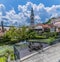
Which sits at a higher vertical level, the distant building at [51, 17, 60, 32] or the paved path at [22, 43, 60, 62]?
the distant building at [51, 17, 60, 32]

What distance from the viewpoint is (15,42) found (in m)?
2.48

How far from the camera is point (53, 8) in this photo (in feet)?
8.66

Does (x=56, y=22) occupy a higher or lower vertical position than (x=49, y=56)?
higher

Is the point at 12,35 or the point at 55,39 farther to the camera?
the point at 55,39

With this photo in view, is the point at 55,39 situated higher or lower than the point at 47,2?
lower

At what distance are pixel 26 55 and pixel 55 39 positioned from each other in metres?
0.50

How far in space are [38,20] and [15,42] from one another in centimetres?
46

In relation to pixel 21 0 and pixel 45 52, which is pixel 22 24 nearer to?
pixel 21 0

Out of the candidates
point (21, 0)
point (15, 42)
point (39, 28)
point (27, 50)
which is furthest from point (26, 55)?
point (21, 0)

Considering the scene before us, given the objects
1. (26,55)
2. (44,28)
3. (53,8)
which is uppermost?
(53,8)

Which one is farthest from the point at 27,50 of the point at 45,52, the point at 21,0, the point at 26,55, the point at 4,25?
the point at 21,0

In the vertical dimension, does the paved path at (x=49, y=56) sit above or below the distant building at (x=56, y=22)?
below

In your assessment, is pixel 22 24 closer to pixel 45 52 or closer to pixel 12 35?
pixel 12 35

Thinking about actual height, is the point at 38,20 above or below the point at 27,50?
above
